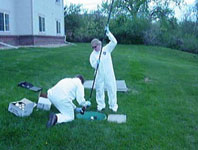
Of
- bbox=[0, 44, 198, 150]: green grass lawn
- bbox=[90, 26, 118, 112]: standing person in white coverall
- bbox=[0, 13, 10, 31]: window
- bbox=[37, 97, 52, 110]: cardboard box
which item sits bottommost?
bbox=[0, 44, 198, 150]: green grass lawn

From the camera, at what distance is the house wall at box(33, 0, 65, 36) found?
18422 mm

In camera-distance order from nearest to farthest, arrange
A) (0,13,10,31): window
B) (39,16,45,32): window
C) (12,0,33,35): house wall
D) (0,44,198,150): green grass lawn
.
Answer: (0,44,198,150): green grass lawn → (0,13,10,31): window → (12,0,33,35): house wall → (39,16,45,32): window

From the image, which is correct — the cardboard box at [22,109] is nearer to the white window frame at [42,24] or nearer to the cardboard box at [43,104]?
the cardboard box at [43,104]

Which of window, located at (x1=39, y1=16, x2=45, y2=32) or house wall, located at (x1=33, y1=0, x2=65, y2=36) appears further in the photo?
window, located at (x1=39, y1=16, x2=45, y2=32)

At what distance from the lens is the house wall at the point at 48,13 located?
18422mm

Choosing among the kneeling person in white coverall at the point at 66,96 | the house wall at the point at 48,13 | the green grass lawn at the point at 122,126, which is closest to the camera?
the green grass lawn at the point at 122,126

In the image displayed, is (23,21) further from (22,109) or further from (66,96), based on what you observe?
(66,96)

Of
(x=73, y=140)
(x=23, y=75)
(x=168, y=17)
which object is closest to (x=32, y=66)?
(x=23, y=75)

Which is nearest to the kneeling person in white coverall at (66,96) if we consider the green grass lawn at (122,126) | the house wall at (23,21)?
the green grass lawn at (122,126)

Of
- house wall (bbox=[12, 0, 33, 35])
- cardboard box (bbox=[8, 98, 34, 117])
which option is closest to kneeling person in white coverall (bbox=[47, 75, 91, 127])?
cardboard box (bbox=[8, 98, 34, 117])

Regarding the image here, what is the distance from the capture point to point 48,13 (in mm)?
21234

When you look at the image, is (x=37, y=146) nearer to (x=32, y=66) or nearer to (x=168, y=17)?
(x=32, y=66)

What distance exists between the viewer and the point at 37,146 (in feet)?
12.0

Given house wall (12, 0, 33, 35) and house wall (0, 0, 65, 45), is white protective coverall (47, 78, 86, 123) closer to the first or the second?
house wall (0, 0, 65, 45)
